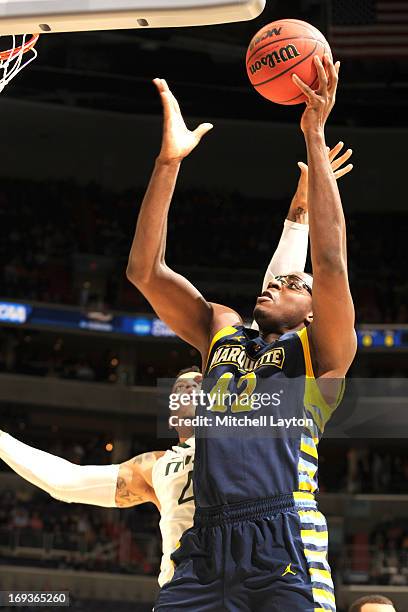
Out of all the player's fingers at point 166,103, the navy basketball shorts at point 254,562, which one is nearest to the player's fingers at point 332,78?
the player's fingers at point 166,103

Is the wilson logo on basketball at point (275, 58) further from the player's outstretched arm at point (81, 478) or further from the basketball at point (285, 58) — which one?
the player's outstretched arm at point (81, 478)

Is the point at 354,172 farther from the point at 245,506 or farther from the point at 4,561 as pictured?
the point at 245,506

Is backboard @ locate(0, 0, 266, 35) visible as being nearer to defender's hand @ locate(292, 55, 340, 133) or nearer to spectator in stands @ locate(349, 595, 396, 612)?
defender's hand @ locate(292, 55, 340, 133)

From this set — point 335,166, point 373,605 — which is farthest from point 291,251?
point 373,605

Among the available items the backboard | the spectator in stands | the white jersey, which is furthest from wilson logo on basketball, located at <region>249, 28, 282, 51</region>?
the spectator in stands

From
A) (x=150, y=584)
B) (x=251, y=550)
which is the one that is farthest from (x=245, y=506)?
(x=150, y=584)

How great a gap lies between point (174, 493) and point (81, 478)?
0.58 m

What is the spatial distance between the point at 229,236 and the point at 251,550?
15873 mm

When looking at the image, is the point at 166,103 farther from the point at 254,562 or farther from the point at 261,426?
the point at 254,562

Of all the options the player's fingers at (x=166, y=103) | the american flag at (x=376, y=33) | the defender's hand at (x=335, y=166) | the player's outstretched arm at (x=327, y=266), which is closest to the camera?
the player's outstretched arm at (x=327, y=266)

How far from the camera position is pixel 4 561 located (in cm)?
1373

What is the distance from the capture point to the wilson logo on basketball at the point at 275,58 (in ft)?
11.7

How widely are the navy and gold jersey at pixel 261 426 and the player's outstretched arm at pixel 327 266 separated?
11 cm

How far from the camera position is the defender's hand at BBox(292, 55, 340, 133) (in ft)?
9.79
